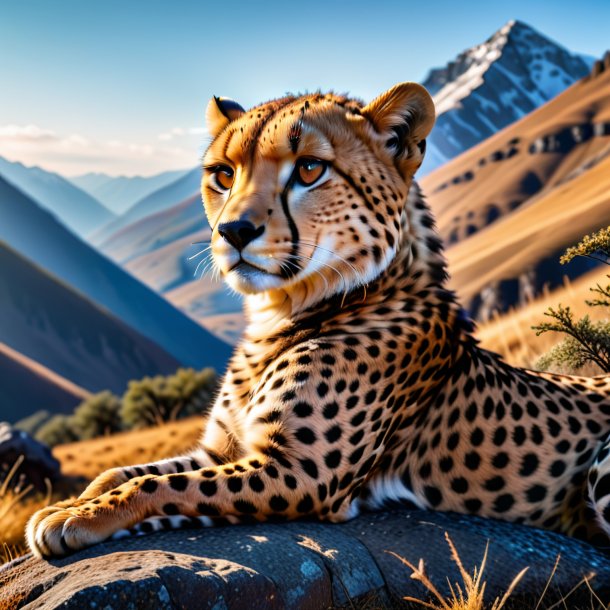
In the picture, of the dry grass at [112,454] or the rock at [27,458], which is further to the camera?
the rock at [27,458]

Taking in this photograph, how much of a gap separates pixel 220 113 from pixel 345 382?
174 centimetres

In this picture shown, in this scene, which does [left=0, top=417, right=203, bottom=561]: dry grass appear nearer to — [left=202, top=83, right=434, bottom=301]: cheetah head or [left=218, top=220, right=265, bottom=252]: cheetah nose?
[left=202, top=83, right=434, bottom=301]: cheetah head

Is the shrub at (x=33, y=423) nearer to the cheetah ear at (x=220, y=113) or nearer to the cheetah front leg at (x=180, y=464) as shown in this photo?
the cheetah front leg at (x=180, y=464)

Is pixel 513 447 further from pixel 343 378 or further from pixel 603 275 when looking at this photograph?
pixel 603 275

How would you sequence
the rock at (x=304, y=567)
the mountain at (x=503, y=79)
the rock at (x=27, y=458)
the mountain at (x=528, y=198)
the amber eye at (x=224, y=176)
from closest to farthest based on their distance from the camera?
the rock at (x=304, y=567)
the amber eye at (x=224, y=176)
the mountain at (x=528, y=198)
the rock at (x=27, y=458)
the mountain at (x=503, y=79)

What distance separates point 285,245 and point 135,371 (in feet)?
171

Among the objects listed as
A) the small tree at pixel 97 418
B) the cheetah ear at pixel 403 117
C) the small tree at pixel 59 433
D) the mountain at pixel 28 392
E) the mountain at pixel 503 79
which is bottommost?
the mountain at pixel 28 392

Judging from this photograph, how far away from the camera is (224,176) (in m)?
4.20

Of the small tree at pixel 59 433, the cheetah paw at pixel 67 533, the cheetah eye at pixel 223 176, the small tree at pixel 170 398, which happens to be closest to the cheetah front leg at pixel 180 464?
the cheetah paw at pixel 67 533

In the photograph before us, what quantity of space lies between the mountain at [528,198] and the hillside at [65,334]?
28.1m

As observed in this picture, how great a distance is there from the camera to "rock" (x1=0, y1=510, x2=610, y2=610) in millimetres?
3027

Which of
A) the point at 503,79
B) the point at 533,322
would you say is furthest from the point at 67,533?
the point at 503,79

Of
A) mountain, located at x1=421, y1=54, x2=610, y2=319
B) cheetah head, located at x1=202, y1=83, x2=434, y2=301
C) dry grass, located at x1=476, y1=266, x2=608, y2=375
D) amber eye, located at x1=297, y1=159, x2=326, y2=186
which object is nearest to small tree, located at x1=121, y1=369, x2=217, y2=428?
mountain, located at x1=421, y1=54, x2=610, y2=319

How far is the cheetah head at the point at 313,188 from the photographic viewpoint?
3730mm
